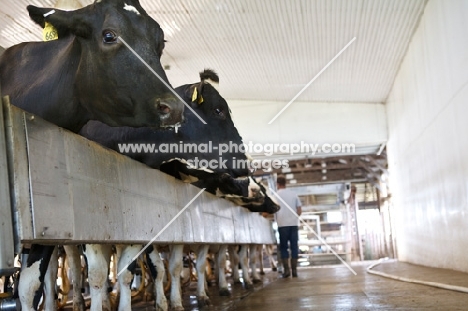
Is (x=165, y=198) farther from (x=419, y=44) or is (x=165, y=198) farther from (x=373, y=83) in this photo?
(x=373, y=83)

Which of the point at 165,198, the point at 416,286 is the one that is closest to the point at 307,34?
the point at 416,286

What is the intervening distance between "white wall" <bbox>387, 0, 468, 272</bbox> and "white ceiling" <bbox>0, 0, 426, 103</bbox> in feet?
1.76

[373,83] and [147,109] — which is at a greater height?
[373,83]

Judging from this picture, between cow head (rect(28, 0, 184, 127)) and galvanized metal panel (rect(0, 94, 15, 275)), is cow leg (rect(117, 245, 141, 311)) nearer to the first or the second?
cow head (rect(28, 0, 184, 127))

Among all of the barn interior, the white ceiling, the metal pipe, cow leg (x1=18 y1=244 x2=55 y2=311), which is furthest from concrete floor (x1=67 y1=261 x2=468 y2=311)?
the white ceiling

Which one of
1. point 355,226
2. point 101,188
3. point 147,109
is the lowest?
point 355,226

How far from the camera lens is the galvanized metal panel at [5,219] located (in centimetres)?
240

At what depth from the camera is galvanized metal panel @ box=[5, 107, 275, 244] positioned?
276cm

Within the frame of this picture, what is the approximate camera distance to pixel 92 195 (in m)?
3.43

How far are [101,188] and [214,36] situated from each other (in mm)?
8276

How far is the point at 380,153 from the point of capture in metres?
18.4

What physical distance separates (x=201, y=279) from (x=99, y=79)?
3.48 meters

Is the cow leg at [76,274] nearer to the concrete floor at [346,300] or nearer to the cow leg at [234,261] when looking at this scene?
the concrete floor at [346,300]

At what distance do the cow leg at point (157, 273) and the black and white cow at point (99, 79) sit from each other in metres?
1.60
